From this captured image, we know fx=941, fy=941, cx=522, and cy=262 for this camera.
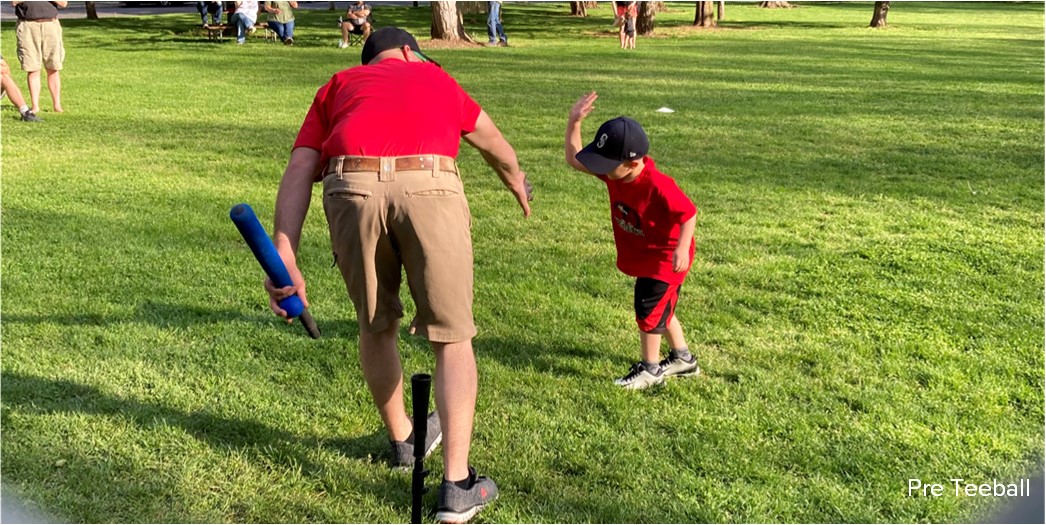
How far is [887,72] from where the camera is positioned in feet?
57.3

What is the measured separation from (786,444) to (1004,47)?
23.3 metres

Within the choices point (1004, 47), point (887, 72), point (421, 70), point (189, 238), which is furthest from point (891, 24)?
point (421, 70)

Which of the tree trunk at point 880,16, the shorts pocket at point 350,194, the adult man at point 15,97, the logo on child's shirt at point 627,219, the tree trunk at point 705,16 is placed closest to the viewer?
the shorts pocket at point 350,194

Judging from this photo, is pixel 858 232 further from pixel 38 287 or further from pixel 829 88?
pixel 829 88

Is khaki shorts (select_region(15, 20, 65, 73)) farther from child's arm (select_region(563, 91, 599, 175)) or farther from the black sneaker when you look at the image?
the black sneaker

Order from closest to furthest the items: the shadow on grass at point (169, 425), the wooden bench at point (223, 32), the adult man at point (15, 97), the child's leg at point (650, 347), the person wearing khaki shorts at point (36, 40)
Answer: the shadow on grass at point (169, 425) < the child's leg at point (650, 347) < the adult man at point (15, 97) < the person wearing khaki shorts at point (36, 40) < the wooden bench at point (223, 32)

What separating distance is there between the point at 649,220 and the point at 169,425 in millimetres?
2225

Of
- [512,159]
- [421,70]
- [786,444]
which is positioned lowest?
[786,444]

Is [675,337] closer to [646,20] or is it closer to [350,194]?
[350,194]

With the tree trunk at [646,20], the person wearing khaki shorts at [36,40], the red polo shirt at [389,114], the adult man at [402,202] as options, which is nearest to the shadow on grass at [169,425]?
the adult man at [402,202]

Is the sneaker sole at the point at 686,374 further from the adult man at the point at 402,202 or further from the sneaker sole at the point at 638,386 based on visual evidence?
the adult man at the point at 402,202

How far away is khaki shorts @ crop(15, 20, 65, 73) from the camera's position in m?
11.6

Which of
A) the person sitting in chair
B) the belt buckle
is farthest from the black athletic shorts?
the person sitting in chair

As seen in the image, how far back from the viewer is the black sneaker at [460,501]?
3.20 metres
